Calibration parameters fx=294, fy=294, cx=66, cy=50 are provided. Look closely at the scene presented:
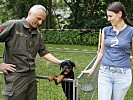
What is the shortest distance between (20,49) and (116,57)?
108 cm

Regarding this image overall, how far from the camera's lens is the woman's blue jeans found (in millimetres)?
3326

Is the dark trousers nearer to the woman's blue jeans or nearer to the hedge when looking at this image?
the woman's blue jeans

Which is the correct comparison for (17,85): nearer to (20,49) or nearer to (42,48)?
(20,49)

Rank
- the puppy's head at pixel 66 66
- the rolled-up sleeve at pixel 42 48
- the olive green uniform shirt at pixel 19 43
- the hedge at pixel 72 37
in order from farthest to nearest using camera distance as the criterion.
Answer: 1. the hedge at pixel 72 37
2. the puppy's head at pixel 66 66
3. the rolled-up sleeve at pixel 42 48
4. the olive green uniform shirt at pixel 19 43

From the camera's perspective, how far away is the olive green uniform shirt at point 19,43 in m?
3.08

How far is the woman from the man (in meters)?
0.81

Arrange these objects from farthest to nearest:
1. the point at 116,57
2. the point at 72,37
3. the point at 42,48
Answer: the point at 72,37, the point at 42,48, the point at 116,57

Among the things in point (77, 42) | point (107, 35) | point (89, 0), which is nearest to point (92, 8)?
point (89, 0)

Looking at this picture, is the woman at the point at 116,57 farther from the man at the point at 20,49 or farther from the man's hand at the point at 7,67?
the man's hand at the point at 7,67

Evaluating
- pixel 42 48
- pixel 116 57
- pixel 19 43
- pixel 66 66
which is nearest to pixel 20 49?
pixel 19 43

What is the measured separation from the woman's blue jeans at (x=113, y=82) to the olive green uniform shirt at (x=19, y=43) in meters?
0.84

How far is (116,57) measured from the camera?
3342 mm

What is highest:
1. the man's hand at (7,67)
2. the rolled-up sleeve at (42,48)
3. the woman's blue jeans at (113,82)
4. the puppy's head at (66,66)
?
the rolled-up sleeve at (42,48)

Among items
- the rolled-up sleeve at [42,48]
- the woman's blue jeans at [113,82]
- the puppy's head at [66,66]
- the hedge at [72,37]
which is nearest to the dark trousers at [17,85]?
the rolled-up sleeve at [42,48]
